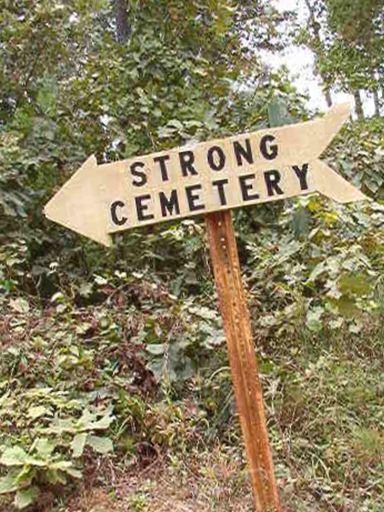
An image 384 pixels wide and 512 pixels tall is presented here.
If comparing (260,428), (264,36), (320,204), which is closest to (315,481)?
(260,428)

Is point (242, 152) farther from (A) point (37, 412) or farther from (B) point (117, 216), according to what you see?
(A) point (37, 412)

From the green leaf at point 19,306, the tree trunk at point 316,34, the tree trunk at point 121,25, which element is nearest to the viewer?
the green leaf at point 19,306

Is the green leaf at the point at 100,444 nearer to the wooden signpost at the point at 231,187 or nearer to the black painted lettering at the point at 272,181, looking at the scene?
the wooden signpost at the point at 231,187

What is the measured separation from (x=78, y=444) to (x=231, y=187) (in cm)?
107

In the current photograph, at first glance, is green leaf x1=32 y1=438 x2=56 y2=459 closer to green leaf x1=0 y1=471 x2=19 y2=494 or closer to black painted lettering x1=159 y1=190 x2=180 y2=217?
green leaf x1=0 y1=471 x2=19 y2=494

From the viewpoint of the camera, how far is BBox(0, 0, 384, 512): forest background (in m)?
2.52

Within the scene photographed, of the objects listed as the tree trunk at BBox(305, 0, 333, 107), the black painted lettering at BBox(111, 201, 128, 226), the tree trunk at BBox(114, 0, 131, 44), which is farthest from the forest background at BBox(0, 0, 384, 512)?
the tree trunk at BBox(305, 0, 333, 107)

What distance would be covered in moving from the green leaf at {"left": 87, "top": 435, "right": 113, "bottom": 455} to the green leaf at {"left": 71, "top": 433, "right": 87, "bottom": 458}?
0.22 ft

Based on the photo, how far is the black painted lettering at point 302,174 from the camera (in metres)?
2.18

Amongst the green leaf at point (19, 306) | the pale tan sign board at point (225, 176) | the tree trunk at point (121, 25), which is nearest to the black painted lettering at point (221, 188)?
the pale tan sign board at point (225, 176)

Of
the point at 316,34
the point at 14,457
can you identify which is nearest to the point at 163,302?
the point at 14,457

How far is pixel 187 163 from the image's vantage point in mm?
2178

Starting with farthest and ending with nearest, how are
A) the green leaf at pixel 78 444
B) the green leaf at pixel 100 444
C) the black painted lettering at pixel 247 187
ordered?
the green leaf at pixel 100 444
the green leaf at pixel 78 444
the black painted lettering at pixel 247 187

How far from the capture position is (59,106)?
5102mm
